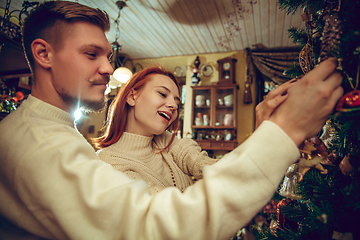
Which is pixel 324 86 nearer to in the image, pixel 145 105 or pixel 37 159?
pixel 37 159

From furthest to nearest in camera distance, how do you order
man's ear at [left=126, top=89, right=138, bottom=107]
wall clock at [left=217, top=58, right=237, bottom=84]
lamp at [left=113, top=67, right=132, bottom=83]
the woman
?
wall clock at [left=217, top=58, right=237, bottom=84]
lamp at [left=113, top=67, right=132, bottom=83]
man's ear at [left=126, top=89, right=138, bottom=107]
the woman

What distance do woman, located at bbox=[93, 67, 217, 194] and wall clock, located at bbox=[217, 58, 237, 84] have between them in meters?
3.22

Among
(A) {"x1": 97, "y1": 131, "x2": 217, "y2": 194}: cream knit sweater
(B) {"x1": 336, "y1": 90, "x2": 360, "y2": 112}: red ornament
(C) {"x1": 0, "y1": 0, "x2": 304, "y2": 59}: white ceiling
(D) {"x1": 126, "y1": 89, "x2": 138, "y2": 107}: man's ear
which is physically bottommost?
(A) {"x1": 97, "y1": 131, "x2": 217, "y2": 194}: cream knit sweater

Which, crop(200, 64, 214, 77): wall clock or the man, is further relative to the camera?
crop(200, 64, 214, 77): wall clock

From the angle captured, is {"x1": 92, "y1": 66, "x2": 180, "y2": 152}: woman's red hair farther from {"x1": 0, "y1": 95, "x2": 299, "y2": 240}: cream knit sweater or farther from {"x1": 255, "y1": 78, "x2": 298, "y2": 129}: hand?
{"x1": 255, "y1": 78, "x2": 298, "y2": 129}: hand

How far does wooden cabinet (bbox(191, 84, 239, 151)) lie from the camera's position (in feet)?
13.6

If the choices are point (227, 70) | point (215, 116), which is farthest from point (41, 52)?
point (227, 70)

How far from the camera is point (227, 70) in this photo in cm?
442

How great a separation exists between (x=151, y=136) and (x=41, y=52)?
0.71 m

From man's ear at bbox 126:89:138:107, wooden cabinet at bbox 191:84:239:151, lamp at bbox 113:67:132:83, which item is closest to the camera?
man's ear at bbox 126:89:138:107

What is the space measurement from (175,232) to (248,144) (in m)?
0.27

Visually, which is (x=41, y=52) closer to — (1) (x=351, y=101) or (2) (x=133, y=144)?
(2) (x=133, y=144)

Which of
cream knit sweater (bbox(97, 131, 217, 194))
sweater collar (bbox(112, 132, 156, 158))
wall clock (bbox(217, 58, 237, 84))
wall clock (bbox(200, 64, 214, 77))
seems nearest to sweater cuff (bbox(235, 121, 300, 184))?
cream knit sweater (bbox(97, 131, 217, 194))

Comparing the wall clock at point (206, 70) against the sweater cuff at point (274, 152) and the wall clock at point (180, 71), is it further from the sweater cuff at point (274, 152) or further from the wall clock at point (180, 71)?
the sweater cuff at point (274, 152)
